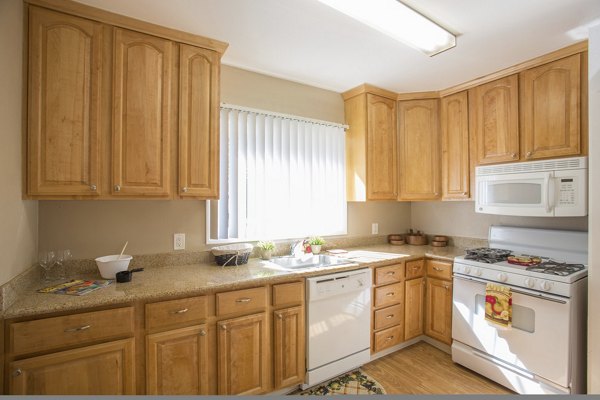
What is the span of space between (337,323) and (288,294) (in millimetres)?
520

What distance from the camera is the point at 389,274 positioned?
2.51m

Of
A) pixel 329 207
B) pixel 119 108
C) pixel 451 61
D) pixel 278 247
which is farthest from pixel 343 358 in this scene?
pixel 451 61

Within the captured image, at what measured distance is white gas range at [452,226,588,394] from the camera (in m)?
1.83

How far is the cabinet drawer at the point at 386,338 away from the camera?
2449 millimetres

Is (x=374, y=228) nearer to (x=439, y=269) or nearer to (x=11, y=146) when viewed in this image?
→ (x=439, y=269)

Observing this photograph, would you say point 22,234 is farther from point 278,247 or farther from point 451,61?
point 451,61

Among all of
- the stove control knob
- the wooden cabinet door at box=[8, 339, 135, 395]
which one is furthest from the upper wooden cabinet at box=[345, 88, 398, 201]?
the wooden cabinet door at box=[8, 339, 135, 395]

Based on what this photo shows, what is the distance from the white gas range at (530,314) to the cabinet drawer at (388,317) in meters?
0.43

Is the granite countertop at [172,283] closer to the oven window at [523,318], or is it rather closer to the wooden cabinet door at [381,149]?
the oven window at [523,318]

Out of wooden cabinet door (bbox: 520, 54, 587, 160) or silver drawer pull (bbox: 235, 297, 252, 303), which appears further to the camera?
wooden cabinet door (bbox: 520, 54, 587, 160)

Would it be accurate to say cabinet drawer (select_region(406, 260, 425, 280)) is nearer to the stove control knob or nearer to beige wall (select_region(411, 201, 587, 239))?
beige wall (select_region(411, 201, 587, 239))

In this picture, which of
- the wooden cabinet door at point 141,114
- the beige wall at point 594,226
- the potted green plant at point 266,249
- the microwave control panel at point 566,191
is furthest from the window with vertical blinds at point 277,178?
the beige wall at point 594,226

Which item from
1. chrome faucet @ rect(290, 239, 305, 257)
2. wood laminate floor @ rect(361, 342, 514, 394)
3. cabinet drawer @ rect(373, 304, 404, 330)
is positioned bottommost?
wood laminate floor @ rect(361, 342, 514, 394)

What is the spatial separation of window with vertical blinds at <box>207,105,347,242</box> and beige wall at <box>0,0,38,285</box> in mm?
1092
